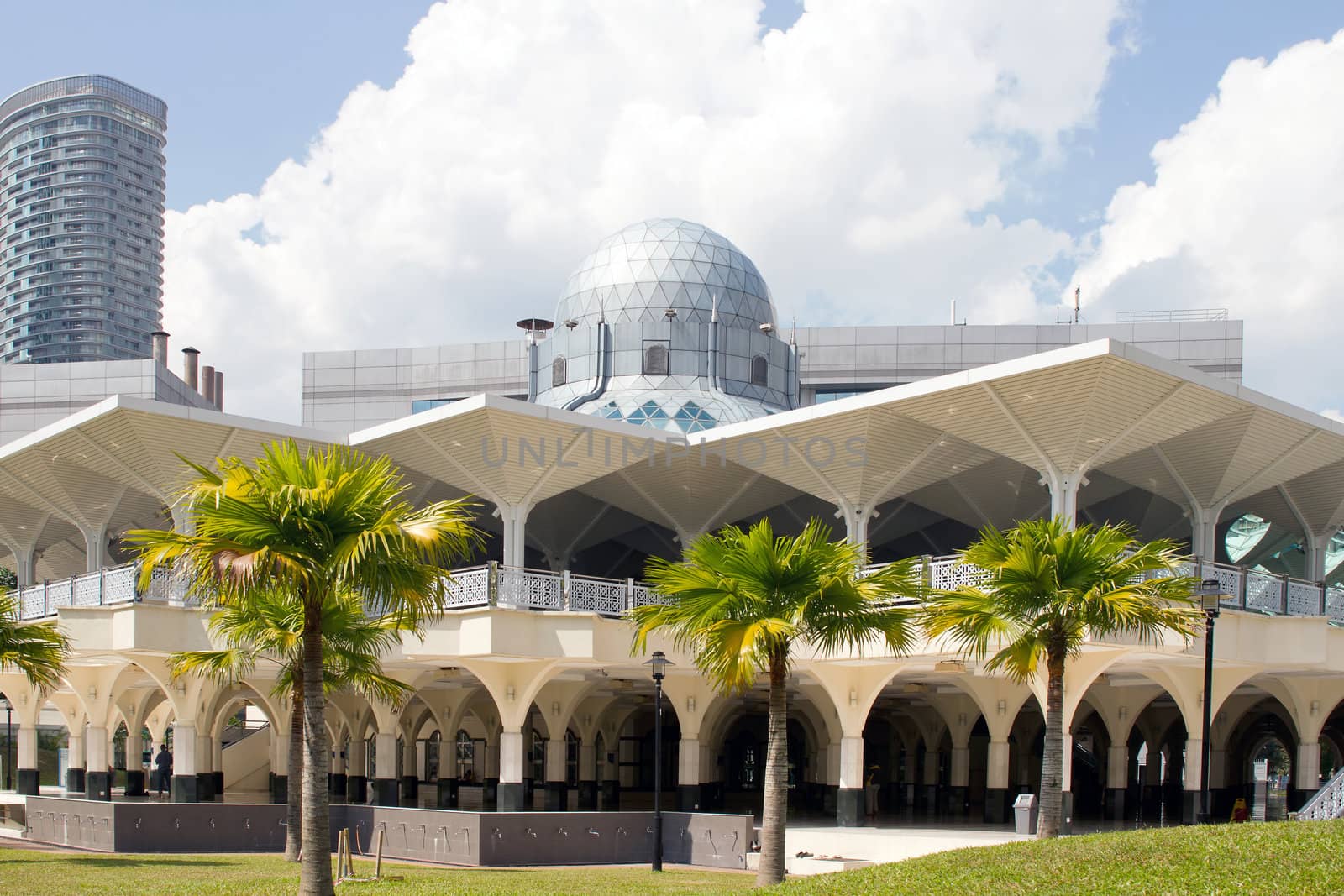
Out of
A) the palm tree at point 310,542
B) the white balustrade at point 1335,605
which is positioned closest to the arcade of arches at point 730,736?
the white balustrade at point 1335,605

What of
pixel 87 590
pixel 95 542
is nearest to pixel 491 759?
pixel 95 542

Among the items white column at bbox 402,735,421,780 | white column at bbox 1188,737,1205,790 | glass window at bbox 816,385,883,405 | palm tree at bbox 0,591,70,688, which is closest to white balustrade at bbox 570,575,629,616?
palm tree at bbox 0,591,70,688

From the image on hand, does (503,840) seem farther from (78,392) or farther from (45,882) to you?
(78,392)

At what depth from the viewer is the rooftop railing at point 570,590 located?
89.0ft

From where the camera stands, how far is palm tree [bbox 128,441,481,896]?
50.1ft

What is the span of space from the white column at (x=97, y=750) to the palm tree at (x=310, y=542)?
2187cm

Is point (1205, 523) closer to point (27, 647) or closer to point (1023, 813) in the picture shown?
point (1023, 813)

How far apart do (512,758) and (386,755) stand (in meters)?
6.26

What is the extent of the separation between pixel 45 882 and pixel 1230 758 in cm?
3486

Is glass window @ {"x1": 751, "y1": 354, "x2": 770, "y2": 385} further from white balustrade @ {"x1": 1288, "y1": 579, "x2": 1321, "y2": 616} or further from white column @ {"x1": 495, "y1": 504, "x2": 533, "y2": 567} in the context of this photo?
white balustrade @ {"x1": 1288, "y1": 579, "x2": 1321, "y2": 616}

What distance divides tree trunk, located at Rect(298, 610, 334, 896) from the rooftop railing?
39.7ft

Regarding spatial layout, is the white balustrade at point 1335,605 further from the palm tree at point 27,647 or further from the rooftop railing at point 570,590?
the palm tree at point 27,647

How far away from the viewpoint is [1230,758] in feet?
143

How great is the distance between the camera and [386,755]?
1405 inches
